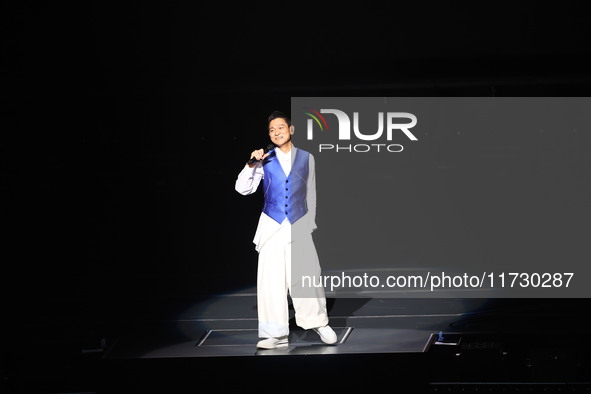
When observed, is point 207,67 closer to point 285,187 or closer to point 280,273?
point 285,187

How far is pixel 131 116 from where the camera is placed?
1188 cm

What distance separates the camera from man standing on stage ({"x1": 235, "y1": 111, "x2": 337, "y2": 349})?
5.46 meters

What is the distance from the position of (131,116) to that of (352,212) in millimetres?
3108

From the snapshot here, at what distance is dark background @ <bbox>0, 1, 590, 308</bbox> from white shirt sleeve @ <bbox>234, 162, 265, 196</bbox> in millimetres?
1737

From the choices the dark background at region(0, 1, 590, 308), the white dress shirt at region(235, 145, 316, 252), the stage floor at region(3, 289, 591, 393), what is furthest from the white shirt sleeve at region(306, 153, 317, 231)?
the dark background at region(0, 1, 590, 308)

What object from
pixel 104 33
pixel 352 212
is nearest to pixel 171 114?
pixel 352 212

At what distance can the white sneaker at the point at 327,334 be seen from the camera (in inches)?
218

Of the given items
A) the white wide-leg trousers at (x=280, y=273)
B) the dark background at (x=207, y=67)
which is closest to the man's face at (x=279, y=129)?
the white wide-leg trousers at (x=280, y=273)

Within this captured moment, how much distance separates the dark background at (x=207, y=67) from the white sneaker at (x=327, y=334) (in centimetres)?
200

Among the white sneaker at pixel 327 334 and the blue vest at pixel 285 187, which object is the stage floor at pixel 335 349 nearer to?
the white sneaker at pixel 327 334

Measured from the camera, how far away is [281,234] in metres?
5.46

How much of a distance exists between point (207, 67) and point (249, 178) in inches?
76.0

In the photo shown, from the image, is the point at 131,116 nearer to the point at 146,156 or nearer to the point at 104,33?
the point at 146,156

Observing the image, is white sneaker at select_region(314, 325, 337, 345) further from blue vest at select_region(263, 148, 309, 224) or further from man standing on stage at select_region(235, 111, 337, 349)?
blue vest at select_region(263, 148, 309, 224)
